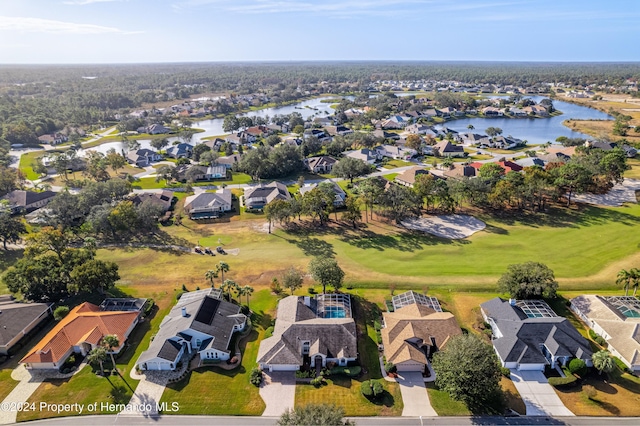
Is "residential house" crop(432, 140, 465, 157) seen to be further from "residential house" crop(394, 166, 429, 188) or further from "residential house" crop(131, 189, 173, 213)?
"residential house" crop(131, 189, 173, 213)

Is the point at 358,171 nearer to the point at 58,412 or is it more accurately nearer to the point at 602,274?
the point at 602,274

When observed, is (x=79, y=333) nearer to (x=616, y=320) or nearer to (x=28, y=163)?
(x=616, y=320)

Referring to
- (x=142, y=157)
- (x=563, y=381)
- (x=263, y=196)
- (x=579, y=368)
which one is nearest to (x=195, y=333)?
(x=563, y=381)

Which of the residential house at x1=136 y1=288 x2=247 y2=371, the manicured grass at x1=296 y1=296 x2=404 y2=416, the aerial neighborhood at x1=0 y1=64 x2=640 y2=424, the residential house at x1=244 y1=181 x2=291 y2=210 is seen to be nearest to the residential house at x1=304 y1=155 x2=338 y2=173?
the aerial neighborhood at x1=0 y1=64 x2=640 y2=424

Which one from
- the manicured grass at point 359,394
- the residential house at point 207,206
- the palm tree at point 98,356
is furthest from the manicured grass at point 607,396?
the residential house at point 207,206

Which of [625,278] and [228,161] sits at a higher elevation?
[228,161]

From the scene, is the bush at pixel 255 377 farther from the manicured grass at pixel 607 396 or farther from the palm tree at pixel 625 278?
the palm tree at pixel 625 278
